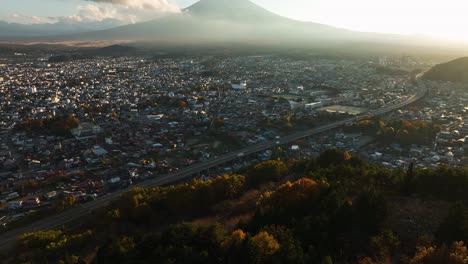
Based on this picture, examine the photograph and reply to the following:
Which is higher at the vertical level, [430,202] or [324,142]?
[430,202]

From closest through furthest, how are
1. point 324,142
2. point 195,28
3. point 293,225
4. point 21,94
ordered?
point 293,225 < point 324,142 < point 21,94 < point 195,28

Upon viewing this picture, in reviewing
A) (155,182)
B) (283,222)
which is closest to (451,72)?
(155,182)

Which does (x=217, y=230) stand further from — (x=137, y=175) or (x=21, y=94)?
(x=21, y=94)

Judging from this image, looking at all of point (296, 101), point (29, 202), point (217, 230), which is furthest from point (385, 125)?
point (29, 202)

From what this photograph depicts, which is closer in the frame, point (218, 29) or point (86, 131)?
point (86, 131)

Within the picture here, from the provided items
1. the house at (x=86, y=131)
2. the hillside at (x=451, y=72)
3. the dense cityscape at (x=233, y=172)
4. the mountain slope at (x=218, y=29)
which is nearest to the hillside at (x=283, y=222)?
the dense cityscape at (x=233, y=172)

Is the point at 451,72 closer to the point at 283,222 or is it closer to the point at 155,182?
the point at 155,182
